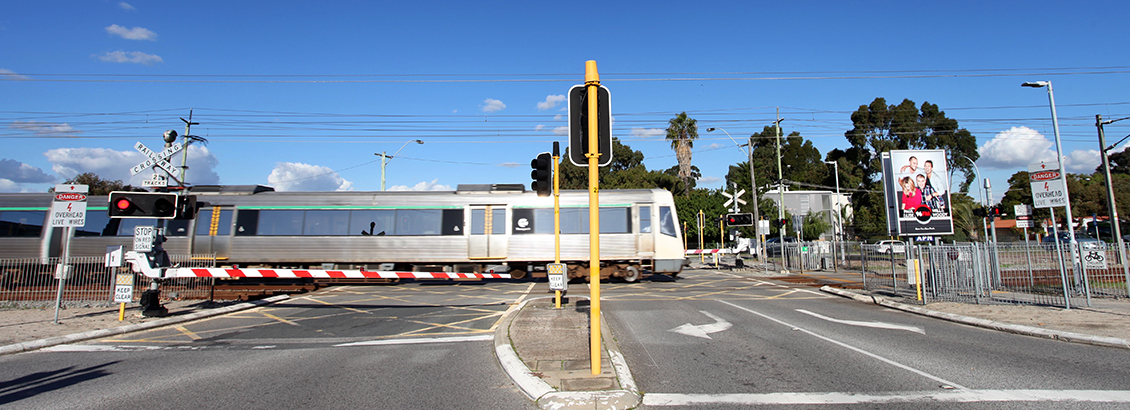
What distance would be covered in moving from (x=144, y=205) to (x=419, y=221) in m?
8.96

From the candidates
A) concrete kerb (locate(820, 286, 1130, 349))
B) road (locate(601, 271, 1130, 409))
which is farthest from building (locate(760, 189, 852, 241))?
road (locate(601, 271, 1130, 409))

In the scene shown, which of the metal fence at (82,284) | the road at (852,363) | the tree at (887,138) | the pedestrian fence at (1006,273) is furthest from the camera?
the tree at (887,138)

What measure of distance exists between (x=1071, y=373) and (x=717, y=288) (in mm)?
11497

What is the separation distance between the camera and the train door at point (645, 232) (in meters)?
19.0

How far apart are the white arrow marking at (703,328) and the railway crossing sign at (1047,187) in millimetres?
8326

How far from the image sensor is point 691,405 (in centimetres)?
484

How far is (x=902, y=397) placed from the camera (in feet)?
16.6

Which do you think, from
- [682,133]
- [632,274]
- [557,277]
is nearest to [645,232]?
[632,274]

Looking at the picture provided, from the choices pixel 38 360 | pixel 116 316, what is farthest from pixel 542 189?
pixel 116 316

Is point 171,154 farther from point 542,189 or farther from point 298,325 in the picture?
point 542,189

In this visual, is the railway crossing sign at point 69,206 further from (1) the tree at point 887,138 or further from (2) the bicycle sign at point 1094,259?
(1) the tree at point 887,138

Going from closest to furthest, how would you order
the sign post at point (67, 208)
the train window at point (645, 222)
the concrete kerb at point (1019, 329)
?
1. the concrete kerb at point (1019, 329)
2. the sign post at point (67, 208)
3. the train window at point (645, 222)

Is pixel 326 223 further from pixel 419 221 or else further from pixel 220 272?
pixel 220 272

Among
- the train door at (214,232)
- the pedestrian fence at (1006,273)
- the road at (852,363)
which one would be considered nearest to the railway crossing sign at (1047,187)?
the pedestrian fence at (1006,273)
